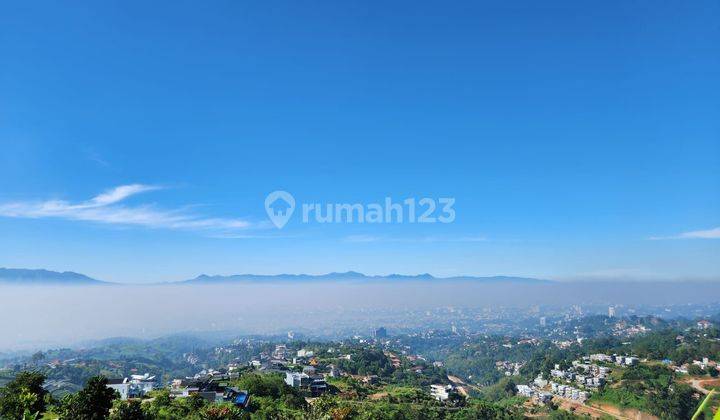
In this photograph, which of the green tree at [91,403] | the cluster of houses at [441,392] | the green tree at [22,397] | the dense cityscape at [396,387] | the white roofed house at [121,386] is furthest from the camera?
the cluster of houses at [441,392]

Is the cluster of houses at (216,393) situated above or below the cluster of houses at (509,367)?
above

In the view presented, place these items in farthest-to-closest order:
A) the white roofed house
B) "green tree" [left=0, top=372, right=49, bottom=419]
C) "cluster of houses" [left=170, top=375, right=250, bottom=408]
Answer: the white roofed house, "cluster of houses" [left=170, top=375, right=250, bottom=408], "green tree" [left=0, top=372, right=49, bottom=419]

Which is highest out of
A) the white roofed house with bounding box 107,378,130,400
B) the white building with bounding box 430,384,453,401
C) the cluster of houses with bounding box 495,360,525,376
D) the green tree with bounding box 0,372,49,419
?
the green tree with bounding box 0,372,49,419

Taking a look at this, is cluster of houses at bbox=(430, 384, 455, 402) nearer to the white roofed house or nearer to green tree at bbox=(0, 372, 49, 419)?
the white roofed house

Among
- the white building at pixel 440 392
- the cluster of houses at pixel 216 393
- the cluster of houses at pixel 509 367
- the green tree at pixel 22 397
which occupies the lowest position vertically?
the cluster of houses at pixel 509 367

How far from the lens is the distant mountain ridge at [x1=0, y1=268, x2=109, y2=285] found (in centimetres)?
12825

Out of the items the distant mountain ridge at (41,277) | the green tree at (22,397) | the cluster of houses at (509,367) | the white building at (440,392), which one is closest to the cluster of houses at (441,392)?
the white building at (440,392)

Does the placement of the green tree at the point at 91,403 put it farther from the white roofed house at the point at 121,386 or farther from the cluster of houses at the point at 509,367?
the cluster of houses at the point at 509,367

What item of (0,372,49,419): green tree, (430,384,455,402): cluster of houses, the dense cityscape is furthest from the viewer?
(430,384,455,402): cluster of houses

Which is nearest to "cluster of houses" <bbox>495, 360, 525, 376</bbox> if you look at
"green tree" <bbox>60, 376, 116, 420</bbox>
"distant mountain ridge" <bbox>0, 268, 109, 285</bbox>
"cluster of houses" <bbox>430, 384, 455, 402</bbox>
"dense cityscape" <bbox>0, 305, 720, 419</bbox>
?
"dense cityscape" <bbox>0, 305, 720, 419</bbox>

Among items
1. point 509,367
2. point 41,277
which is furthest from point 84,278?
point 509,367

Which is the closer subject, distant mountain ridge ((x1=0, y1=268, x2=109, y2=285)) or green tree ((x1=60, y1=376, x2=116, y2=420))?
green tree ((x1=60, y1=376, x2=116, y2=420))

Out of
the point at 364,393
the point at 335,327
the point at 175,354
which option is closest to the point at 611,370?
the point at 364,393

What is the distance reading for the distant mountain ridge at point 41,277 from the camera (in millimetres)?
128250
